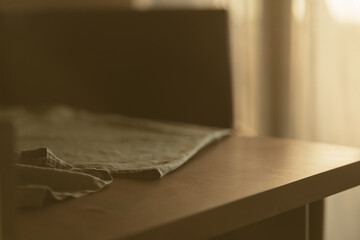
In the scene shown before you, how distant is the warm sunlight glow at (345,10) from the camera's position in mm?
1552

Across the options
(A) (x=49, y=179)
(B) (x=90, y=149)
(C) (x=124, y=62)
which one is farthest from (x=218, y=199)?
(C) (x=124, y=62)

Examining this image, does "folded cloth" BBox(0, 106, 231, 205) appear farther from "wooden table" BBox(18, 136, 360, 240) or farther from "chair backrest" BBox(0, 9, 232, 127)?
"chair backrest" BBox(0, 9, 232, 127)

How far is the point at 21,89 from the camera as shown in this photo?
2203mm

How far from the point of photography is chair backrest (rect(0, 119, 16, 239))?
668mm

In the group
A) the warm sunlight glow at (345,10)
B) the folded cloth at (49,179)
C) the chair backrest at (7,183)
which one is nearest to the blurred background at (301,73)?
the warm sunlight glow at (345,10)

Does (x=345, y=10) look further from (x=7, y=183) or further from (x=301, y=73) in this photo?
(x=7, y=183)

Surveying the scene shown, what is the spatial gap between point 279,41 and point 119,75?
0.52 metres

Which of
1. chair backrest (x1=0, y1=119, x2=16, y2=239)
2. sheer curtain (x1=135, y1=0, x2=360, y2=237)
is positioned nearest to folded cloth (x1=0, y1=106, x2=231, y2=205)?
chair backrest (x1=0, y1=119, x2=16, y2=239)

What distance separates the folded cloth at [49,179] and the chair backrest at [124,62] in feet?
2.96

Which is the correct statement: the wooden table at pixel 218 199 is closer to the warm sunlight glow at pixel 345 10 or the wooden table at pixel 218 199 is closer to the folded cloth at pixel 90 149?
the folded cloth at pixel 90 149

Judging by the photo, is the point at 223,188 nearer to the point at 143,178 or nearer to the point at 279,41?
the point at 143,178

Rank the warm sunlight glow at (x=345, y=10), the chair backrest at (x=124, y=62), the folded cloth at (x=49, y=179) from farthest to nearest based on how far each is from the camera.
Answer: the chair backrest at (x=124, y=62), the warm sunlight glow at (x=345, y=10), the folded cloth at (x=49, y=179)

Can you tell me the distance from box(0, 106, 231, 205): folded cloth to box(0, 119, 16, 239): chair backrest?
149 mm

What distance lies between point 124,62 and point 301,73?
1.86ft
